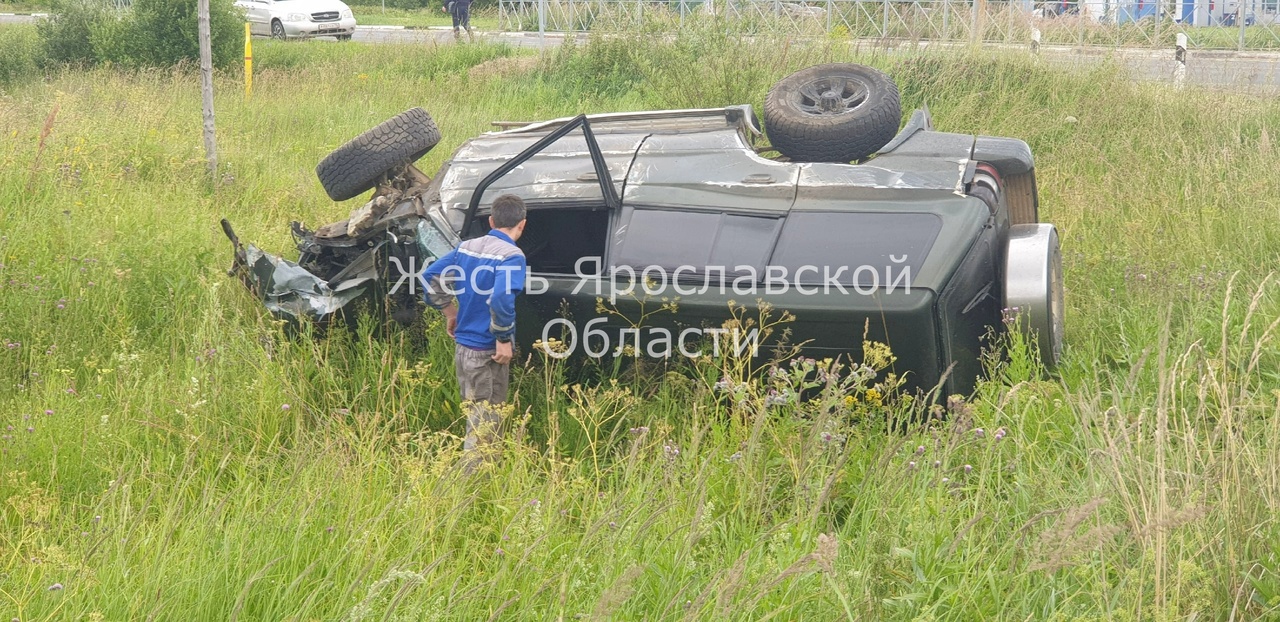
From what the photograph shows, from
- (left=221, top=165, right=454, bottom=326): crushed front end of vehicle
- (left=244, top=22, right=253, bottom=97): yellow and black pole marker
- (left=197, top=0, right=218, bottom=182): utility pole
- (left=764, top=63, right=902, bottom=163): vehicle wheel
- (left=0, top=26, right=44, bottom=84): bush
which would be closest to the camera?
(left=221, top=165, right=454, bottom=326): crushed front end of vehicle

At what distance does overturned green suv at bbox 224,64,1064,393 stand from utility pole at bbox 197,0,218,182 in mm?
3235

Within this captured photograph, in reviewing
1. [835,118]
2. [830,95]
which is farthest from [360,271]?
[830,95]

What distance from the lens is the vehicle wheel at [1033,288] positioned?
15.3 ft

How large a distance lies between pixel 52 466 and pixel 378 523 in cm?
165

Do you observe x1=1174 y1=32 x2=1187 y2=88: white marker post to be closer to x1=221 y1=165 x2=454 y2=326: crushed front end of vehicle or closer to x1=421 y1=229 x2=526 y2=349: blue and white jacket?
x1=221 y1=165 x2=454 y2=326: crushed front end of vehicle

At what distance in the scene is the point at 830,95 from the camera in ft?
20.6

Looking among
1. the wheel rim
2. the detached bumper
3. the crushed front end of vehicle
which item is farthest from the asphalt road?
the detached bumper

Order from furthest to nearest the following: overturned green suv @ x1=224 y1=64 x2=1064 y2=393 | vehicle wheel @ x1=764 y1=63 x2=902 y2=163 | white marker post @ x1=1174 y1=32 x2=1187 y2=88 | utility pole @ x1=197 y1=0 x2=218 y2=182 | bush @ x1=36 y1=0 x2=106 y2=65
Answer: bush @ x1=36 y1=0 x2=106 y2=65, white marker post @ x1=1174 y1=32 x2=1187 y2=88, utility pole @ x1=197 y1=0 x2=218 y2=182, vehicle wheel @ x1=764 y1=63 x2=902 y2=163, overturned green suv @ x1=224 y1=64 x2=1064 y2=393

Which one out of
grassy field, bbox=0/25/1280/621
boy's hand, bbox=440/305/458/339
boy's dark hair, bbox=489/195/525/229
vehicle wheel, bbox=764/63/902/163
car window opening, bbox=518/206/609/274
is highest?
vehicle wheel, bbox=764/63/902/163

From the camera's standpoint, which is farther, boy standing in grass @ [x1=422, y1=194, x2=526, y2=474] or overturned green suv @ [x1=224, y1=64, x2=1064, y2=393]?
boy standing in grass @ [x1=422, y1=194, x2=526, y2=474]

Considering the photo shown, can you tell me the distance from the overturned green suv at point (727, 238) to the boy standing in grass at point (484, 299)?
0.18m

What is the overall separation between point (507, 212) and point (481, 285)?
1.07 ft

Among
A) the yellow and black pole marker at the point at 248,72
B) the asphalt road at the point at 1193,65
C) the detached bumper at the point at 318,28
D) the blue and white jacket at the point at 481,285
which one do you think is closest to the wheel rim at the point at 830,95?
the blue and white jacket at the point at 481,285

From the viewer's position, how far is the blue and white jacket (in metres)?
4.61
